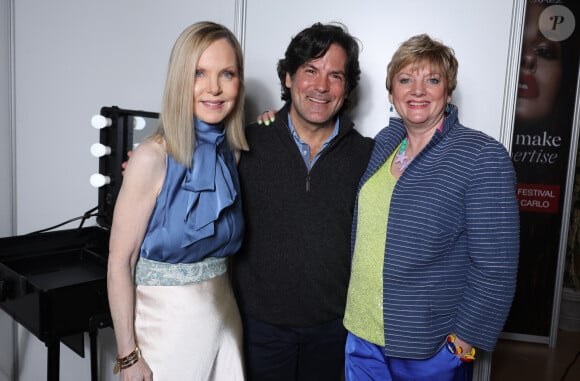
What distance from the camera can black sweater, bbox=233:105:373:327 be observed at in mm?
1854

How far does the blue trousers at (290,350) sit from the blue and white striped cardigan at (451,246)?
0.35 meters

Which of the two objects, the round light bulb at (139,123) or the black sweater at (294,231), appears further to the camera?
the round light bulb at (139,123)

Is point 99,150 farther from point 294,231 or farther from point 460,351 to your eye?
point 460,351

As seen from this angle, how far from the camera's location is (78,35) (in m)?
2.45

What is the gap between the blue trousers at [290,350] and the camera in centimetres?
191

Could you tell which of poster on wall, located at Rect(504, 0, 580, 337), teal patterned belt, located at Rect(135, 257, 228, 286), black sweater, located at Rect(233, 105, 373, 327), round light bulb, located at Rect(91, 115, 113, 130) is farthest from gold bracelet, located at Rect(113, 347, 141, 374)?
poster on wall, located at Rect(504, 0, 580, 337)

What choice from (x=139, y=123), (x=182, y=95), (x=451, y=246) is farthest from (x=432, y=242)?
(x=139, y=123)

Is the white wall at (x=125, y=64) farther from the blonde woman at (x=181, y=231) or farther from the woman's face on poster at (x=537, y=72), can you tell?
the woman's face on poster at (x=537, y=72)

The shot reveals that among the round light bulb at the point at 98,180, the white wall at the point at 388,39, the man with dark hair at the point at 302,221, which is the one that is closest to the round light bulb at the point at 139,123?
the round light bulb at the point at 98,180

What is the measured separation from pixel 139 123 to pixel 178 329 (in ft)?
2.83

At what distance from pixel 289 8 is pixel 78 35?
41.3 inches

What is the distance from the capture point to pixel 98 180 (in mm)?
1961

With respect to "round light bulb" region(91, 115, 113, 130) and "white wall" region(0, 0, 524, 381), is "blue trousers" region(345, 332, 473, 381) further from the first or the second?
"round light bulb" region(91, 115, 113, 130)

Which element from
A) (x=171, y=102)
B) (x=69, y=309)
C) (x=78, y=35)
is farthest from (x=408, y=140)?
(x=78, y=35)
